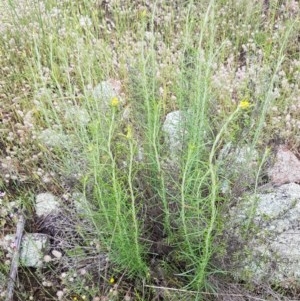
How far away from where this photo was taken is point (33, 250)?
7.89 feet

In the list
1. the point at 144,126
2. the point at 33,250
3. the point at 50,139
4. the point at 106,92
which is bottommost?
the point at 33,250

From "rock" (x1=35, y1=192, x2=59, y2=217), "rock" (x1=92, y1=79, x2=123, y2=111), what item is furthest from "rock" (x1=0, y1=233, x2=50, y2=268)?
"rock" (x1=92, y1=79, x2=123, y2=111)

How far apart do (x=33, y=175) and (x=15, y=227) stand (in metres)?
0.34

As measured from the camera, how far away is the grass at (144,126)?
191 centimetres

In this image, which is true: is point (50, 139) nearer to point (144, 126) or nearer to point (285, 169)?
point (144, 126)

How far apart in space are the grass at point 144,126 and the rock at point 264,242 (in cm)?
11

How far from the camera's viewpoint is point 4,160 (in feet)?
9.01

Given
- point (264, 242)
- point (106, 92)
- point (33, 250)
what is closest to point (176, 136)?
point (106, 92)

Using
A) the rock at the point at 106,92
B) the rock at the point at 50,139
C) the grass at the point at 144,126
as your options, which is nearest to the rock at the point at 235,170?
the grass at the point at 144,126

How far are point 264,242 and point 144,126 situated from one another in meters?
0.77

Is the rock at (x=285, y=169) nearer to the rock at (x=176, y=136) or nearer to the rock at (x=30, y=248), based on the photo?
the rock at (x=176, y=136)

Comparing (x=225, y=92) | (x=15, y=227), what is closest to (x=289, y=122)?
(x=225, y=92)

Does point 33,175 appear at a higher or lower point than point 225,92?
lower

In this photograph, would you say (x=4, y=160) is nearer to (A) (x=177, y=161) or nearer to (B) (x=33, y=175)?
Answer: (B) (x=33, y=175)
